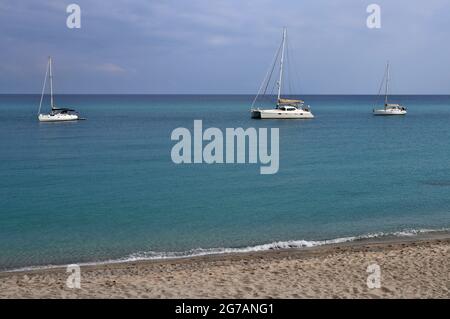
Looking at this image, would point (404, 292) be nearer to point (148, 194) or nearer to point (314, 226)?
point (314, 226)

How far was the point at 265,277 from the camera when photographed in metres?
13.8

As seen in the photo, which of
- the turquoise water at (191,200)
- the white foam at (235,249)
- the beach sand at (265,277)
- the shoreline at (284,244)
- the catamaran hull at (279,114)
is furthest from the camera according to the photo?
the catamaran hull at (279,114)

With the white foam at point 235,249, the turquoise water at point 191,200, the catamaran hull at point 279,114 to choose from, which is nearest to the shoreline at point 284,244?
the white foam at point 235,249

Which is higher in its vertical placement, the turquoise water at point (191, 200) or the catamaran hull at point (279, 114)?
the catamaran hull at point (279, 114)

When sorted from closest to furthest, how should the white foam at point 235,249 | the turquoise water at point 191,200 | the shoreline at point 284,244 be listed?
the shoreline at point 284,244, the white foam at point 235,249, the turquoise water at point 191,200

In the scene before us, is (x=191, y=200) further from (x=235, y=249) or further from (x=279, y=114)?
(x=279, y=114)

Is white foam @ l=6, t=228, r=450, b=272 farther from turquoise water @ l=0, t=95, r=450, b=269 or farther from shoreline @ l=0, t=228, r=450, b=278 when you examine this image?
turquoise water @ l=0, t=95, r=450, b=269

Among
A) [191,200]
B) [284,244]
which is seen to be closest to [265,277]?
[284,244]

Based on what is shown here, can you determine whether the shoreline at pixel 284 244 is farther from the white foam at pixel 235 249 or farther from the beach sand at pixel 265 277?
the beach sand at pixel 265 277

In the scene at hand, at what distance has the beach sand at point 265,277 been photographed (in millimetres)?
12219

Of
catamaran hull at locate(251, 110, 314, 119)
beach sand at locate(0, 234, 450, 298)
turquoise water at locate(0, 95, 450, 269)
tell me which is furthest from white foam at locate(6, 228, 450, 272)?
catamaran hull at locate(251, 110, 314, 119)

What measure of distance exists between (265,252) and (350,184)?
1541 cm

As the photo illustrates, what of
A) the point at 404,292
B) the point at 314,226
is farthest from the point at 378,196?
the point at 404,292

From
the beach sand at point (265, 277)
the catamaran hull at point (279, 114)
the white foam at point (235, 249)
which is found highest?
the catamaran hull at point (279, 114)
